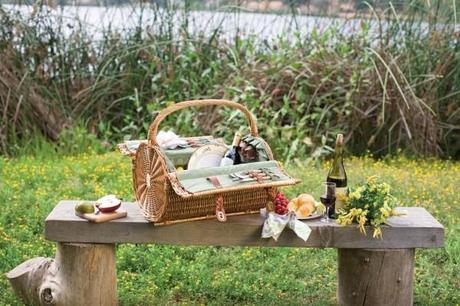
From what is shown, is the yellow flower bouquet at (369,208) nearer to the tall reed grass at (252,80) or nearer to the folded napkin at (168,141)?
the folded napkin at (168,141)

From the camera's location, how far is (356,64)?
692 cm

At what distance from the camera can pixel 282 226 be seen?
352 centimetres

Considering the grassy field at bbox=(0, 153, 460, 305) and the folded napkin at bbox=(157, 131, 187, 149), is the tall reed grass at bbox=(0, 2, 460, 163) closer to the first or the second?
the grassy field at bbox=(0, 153, 460, 305)

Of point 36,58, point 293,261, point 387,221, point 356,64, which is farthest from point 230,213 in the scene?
point 36,58

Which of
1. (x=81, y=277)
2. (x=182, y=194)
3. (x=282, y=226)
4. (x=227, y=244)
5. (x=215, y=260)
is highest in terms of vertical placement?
(x=182, y=194)

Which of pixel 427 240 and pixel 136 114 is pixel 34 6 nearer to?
pixel 136 114

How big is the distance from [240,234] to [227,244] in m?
0.07

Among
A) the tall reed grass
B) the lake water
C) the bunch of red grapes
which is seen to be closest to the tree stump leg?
the bunch of red grapes

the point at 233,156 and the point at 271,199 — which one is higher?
the point at 233,156

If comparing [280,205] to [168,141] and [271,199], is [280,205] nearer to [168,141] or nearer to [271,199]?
[271,199]

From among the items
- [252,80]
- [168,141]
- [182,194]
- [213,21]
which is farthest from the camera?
[213,21]

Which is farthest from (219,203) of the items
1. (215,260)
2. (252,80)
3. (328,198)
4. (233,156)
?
(252,80)

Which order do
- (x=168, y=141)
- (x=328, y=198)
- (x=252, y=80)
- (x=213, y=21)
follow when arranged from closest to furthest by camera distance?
(x=328, y=198) → (x=168, y=141) → (x=252, y=80) → (x=213, y=21)

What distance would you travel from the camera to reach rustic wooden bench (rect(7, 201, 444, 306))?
3.56 meters
